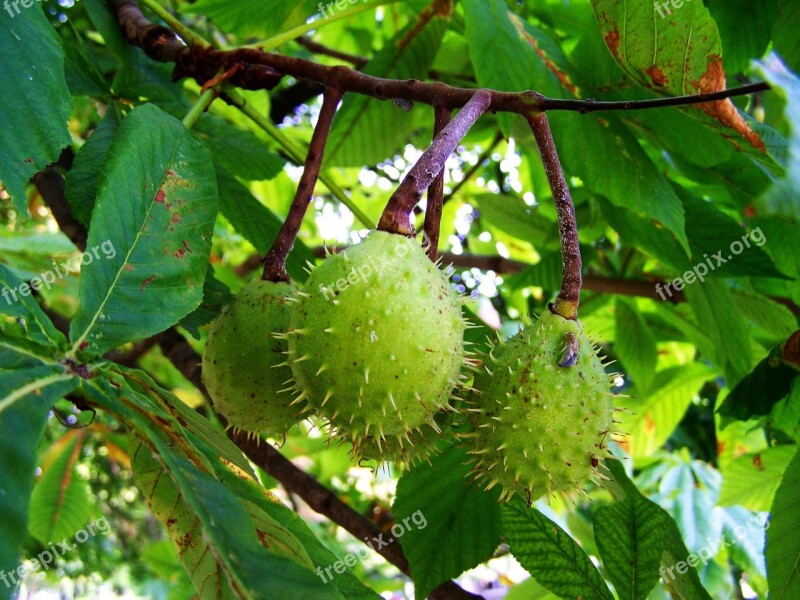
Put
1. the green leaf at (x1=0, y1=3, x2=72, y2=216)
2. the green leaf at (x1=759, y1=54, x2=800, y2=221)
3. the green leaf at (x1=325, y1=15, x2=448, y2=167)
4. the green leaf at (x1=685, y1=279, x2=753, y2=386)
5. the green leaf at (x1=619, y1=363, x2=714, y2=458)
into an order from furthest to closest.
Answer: the green leaf at (x1=619, y1=363, x2=714, y2=458)
the green leaf at (x1=325, y1=15, x2=448, y2=167)
the green leaf at (x1=685, y1=279, x2=753, y2=386)
the green leaf at (x1=0, y1=3, x2=72, y2=216)
the green leaf at (x1=759, y1=54, x2=800, y2=221)

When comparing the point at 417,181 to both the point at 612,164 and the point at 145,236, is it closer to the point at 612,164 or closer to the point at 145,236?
the point at 145,236

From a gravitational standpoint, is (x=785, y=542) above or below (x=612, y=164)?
below

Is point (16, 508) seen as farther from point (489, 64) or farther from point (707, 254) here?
point (707, 254)

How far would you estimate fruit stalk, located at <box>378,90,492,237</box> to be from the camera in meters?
0.95

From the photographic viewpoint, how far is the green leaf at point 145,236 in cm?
90

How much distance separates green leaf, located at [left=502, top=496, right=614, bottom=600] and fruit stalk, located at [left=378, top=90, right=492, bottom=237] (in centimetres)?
45

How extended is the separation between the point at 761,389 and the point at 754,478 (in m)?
0.83

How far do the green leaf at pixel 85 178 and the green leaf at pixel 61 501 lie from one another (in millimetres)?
1589

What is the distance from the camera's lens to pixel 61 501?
2486 millimetres

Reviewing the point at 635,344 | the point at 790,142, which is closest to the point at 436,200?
the point at 790,142

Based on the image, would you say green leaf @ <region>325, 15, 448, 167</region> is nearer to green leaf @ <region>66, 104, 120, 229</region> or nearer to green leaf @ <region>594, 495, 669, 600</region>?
green leaf @ <region>66, 104, 120, 229</region>

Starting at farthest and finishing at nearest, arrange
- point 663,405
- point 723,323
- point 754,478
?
point 663,405, point 754,478, point 723,323

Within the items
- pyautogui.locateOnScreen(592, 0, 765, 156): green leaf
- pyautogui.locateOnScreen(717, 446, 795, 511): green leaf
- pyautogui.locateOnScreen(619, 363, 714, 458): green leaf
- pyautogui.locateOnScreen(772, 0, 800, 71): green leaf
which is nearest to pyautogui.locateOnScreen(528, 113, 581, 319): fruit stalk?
pyautogui.locateOnScreen(592, 0, 765, 156): green leaf

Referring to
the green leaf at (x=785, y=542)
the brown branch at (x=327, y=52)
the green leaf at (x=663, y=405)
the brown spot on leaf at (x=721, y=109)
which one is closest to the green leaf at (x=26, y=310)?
the brown spot on leaf at (x=721, y=109)
